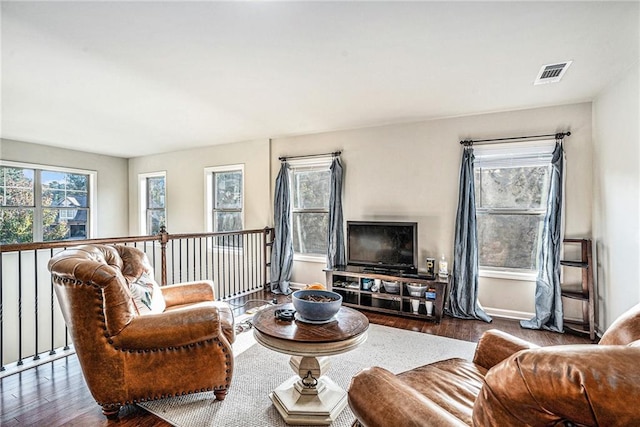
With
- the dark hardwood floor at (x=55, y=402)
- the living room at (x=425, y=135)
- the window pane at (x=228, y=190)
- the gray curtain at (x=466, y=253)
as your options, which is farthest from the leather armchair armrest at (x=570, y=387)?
the window pane at (x=228, y=190)

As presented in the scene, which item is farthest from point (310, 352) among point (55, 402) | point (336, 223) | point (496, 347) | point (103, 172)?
point (103, 172)

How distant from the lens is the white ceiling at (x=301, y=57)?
184 centimetres

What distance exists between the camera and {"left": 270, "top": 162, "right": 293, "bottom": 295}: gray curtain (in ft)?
15.2

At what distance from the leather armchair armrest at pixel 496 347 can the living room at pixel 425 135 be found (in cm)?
182

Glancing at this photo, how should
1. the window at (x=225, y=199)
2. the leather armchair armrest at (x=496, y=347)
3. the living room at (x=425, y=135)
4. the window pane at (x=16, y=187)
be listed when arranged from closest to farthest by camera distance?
the leather armchair armrest at (x=496, y=347) < the living room at (x=425, y=135) < the window pane at (x=16, y=187) < the window at (x=225, y=199)

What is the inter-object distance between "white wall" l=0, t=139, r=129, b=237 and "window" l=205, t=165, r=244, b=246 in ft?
7.82

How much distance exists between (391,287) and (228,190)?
11.1 feet

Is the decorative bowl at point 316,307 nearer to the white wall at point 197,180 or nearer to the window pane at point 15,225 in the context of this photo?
the white wall at point 197,180

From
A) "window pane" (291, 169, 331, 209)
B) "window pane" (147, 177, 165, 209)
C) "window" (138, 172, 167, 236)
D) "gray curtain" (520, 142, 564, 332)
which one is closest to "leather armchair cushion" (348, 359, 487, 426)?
"gray curtain" (520, 142, 564, 332)

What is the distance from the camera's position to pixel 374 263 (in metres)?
3.90

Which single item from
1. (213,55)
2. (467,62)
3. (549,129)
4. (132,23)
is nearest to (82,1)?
(132,23)

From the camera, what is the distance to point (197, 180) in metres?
5.71

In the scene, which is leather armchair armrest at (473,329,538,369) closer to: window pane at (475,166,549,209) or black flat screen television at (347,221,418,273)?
black flat screen television at (347,221,418,273)

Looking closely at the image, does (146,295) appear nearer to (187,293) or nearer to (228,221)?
(187,293)
